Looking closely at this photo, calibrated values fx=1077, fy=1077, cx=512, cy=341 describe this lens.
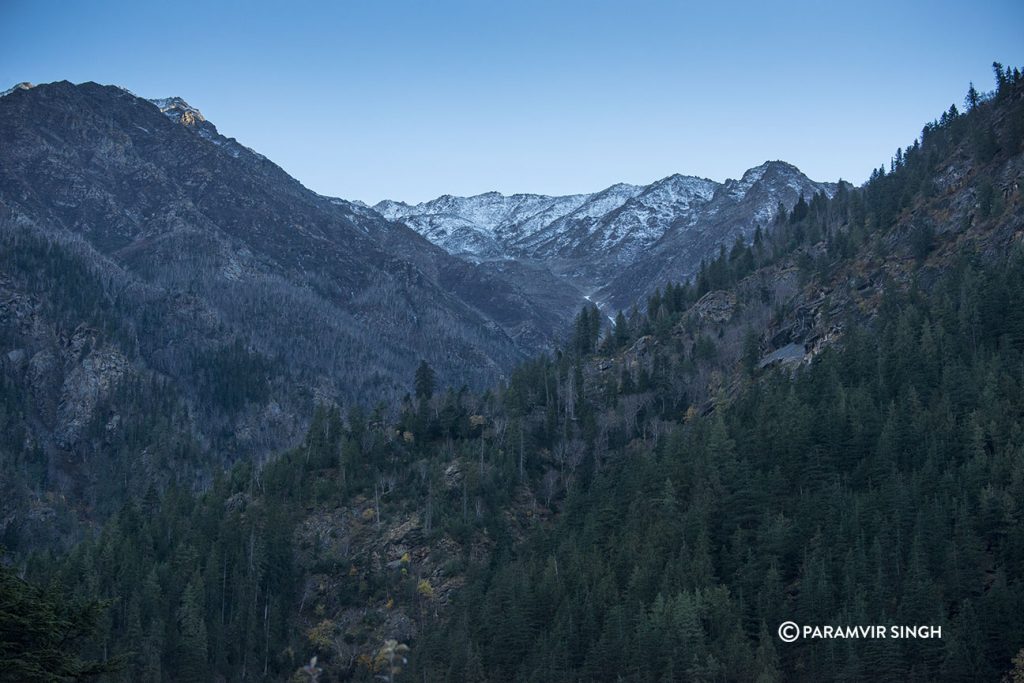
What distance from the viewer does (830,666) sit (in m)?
73.2

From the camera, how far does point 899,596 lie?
7775cm

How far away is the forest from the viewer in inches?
3130

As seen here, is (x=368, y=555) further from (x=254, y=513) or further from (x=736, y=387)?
(x=736, y=387)

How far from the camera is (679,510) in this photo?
103125mm

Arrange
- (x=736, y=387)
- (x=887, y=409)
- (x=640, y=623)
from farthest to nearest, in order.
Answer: (x=736, y=387)
(x=887, y=409)
(x=640, y=623)

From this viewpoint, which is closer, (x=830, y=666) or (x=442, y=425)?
(x=830, y=666)

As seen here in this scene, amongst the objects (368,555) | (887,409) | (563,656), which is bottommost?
(563,656)

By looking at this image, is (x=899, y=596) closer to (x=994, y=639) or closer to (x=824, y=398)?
(x=994, y=639)

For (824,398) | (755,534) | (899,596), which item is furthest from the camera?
(824,398)

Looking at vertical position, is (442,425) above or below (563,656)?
above

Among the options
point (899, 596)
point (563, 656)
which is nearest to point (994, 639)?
point (899, 596)

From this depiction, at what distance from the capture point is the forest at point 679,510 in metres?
79.5

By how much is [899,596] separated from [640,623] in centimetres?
1951

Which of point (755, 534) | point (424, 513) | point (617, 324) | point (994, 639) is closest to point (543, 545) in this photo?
point (424, 513)
